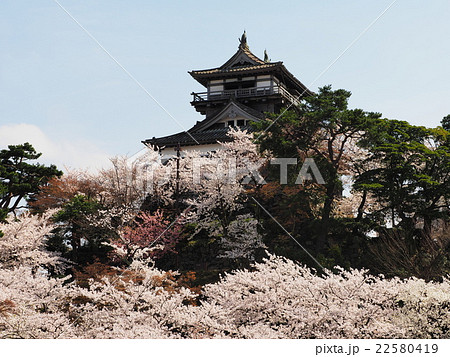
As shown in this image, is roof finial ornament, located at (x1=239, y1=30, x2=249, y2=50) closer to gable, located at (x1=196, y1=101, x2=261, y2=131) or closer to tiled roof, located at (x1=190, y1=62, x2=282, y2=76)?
tiled roof, located at (x1=190, y1=62, x2=282, y2=76)

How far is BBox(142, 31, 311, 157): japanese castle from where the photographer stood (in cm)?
3288

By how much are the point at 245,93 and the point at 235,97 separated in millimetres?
902

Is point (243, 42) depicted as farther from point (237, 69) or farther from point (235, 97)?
point (235, 97)

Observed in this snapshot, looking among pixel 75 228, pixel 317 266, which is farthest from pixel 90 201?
pixel 317 266

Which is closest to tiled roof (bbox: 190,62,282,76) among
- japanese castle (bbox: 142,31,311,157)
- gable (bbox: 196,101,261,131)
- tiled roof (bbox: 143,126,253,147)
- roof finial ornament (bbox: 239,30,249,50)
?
japanese castle (bbox: 142,31,311,157)

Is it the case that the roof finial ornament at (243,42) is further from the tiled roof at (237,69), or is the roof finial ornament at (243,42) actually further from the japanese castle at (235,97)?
the tiled roof at (237,69)

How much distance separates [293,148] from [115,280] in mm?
9803

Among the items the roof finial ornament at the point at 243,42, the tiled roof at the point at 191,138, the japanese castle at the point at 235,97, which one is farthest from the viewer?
the roof finial ornament at the point at 243,42

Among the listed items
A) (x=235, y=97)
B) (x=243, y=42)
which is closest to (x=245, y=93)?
(x=235, y=97)

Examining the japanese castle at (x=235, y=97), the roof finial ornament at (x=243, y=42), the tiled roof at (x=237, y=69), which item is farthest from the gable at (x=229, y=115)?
the roof finial ornament at (x=243, y=42)

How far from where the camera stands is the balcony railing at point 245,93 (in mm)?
Result: 35406

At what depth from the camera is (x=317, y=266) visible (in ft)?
62.8

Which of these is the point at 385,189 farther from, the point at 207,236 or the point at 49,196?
the point at 49,196

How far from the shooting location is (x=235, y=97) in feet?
117
